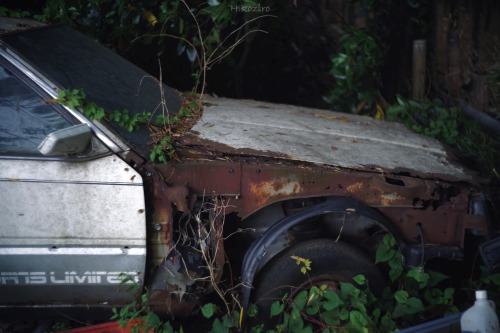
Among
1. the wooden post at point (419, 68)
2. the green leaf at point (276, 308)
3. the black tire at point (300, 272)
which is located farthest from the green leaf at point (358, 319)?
the wooden post at point (419, 68)

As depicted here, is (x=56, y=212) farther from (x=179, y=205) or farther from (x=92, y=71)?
(x=92, y=71)

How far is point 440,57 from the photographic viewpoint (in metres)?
5.89

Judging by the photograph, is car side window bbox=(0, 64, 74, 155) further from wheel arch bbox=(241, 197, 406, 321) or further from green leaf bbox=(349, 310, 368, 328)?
green leaf bbox=(349, 310, 368, 328)

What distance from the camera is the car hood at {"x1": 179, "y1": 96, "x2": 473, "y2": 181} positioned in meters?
2.84

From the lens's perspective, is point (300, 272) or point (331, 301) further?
point (300, 272)

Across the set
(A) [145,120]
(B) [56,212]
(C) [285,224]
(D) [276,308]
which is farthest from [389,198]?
(B) [56,212]

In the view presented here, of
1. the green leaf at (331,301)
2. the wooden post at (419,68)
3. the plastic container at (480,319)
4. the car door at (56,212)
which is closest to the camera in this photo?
the plastic container at (480,319)

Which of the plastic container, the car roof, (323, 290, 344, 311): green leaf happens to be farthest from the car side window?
the plastic container

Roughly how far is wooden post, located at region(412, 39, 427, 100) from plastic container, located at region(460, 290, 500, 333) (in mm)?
3311

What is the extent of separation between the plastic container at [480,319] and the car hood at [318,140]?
697mm

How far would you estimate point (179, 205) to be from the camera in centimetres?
264

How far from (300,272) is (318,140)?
0.79 metres

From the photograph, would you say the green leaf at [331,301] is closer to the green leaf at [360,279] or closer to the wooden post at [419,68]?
the green leaf at [360,279]

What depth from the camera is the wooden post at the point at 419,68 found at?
545cm
